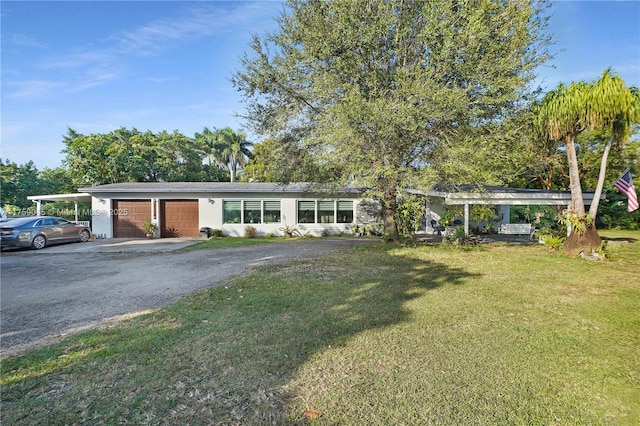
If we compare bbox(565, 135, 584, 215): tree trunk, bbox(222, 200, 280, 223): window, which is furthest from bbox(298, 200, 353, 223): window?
bbox(565, 135, 584, 215): tree trunk

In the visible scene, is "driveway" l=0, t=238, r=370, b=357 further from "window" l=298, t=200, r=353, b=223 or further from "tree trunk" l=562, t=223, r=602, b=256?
"tree trunk" l=562, t=223, r=602, b=256

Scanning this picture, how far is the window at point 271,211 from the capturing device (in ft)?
55.2

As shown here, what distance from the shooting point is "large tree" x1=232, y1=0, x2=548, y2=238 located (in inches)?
331

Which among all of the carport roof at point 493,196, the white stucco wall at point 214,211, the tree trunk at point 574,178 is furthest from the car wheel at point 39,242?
the tree trunk at point 574,178

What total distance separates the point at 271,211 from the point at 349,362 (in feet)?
46.3

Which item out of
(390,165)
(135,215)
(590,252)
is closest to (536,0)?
(390,165)

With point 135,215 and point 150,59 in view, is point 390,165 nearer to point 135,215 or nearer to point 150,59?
point 150,59

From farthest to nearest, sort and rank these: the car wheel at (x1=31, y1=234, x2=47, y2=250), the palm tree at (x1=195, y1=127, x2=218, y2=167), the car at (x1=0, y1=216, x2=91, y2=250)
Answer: the palm tree at (x1=195, y1=127, x2=218, y2=167) → the car wheel at (x1=31, y1=234, x2=47, y2=250) → the car at (x1=0, y1=216, x2=91, y2=250)

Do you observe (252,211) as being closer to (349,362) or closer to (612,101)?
(349,362)

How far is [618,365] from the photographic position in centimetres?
321

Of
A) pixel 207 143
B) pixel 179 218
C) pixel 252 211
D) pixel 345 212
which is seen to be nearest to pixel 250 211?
pixel 252 211

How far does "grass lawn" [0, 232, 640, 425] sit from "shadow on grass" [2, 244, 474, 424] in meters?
0.01

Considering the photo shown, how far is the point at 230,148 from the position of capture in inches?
1264

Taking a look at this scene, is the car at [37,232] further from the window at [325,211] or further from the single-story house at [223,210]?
the window at [325,211]
